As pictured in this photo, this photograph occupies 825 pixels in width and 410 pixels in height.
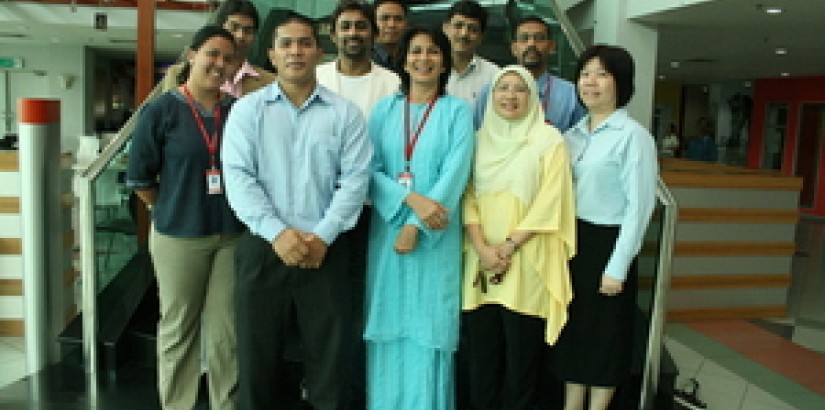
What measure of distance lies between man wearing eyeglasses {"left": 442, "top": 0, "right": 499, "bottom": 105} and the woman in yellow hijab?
0.63 meters

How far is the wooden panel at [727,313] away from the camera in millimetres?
5605

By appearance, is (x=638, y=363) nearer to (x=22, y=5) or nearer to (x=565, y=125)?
(x=565, y=125)

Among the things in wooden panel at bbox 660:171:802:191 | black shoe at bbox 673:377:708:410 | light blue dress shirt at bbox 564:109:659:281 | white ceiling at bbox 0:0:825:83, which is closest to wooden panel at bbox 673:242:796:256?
wooden panel at bbox 660:171:802:191

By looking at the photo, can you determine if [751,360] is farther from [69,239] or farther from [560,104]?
[69,239]

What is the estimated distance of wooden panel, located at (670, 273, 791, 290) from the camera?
18.2 feet

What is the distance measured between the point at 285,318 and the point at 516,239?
0.89 m

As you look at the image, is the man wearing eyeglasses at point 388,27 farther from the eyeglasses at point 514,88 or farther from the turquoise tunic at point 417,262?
the eyeglasses at point 514,88

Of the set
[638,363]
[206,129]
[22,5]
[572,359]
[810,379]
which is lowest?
[810,379]

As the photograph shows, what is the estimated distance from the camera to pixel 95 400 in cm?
298

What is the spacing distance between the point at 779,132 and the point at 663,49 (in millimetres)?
7090

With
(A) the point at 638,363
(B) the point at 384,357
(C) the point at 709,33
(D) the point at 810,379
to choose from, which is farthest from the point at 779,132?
(B) the point at 384,357

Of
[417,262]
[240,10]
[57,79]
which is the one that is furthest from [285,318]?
[57,79]

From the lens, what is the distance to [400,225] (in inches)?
94.8

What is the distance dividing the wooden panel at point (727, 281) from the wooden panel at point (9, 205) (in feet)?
16.8
